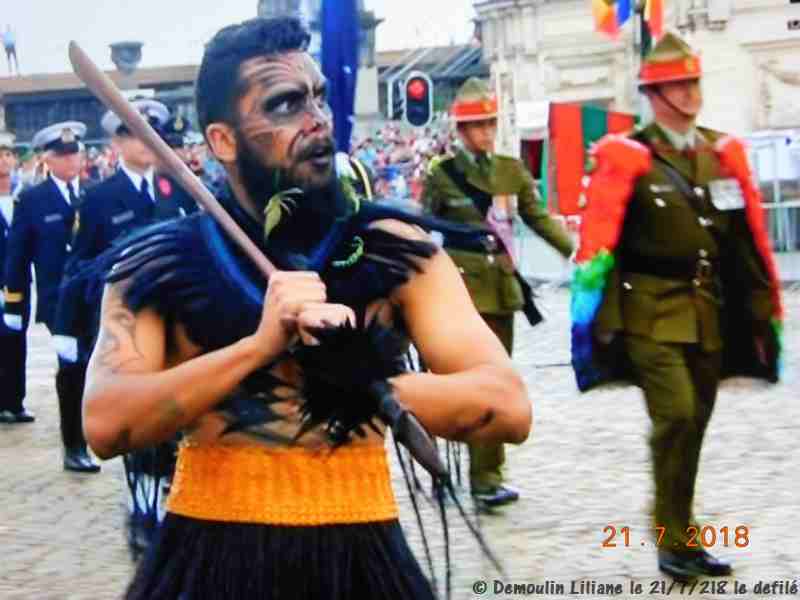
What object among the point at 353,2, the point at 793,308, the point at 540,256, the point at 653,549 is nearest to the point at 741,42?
Answer: the point at 540,256

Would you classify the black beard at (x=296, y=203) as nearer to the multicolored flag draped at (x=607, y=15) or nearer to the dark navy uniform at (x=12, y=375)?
the dark navy uniform at (x=12, y=375)

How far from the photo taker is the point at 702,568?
6.71 meters

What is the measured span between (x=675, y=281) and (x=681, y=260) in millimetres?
74

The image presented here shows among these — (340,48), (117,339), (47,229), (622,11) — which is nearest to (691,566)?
(340,48)

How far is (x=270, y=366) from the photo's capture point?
319 centimetres

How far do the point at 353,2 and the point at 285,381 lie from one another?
1377mm

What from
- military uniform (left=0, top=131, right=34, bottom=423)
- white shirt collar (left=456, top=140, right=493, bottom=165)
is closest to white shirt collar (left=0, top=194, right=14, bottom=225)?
military uniform (left=0, top=131, right=34, bottom=423)

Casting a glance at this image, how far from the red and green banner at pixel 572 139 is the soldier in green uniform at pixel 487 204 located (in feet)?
35.3

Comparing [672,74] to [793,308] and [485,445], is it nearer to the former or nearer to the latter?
[485,445]

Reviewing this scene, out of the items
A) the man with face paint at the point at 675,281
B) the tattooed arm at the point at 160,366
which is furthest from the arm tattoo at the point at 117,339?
the man with face paint at the point at 675,281

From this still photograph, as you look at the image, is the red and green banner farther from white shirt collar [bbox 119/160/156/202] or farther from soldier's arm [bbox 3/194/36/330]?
white shirt collar [bbox 119/160/156/202]

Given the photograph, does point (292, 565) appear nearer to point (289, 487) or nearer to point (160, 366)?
point (289, 487)

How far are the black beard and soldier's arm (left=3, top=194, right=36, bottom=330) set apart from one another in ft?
25.3

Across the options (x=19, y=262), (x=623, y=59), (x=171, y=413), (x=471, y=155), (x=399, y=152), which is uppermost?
(x=171, y=413)
